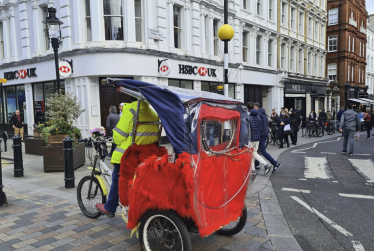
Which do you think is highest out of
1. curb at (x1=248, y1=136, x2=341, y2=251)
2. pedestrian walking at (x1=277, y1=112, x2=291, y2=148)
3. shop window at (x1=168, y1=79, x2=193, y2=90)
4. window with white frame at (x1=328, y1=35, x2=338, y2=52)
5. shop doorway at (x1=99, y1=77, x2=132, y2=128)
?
window with white frame at (x1=328, y1=35, x2=338, y2=52)

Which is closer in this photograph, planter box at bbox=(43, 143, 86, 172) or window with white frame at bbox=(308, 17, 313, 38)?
planter box at bbox=(43, 143, 86, 172)

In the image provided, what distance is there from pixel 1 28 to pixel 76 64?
8.53 m

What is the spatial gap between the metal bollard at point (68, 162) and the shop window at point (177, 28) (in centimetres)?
1048

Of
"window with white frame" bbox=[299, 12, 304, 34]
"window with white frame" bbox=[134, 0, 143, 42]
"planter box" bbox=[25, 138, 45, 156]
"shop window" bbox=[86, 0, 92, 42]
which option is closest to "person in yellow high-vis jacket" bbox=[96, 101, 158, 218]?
"planter box" bbox=[25, 138, 45, 156]

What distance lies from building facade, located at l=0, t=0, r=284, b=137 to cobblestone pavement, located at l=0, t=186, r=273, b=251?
873 cm

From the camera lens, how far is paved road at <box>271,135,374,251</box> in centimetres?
398

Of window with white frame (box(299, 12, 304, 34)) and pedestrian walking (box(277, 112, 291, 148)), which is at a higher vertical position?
window with white frame (box(299, 12, 304, 34))

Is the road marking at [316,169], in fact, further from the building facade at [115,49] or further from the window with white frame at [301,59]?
the window with white frame at [301,59]

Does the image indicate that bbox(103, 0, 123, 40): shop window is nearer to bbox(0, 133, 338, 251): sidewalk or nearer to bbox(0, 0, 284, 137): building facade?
bbox(0, 0, 284, 137): building facade

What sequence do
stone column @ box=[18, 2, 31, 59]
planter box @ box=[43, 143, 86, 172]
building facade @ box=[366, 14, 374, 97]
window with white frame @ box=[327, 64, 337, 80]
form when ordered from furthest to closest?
building facade @ box=[366, 14, 374, 97]
window with white frame @ box=[327, 64, 337, 80]
stone column @ box=[18, 2, 31, 59]
planter box @ box=[43, 143, 86, 172]

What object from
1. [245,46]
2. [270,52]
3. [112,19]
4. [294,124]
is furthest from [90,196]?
[270,52]

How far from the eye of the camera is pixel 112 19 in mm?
13227

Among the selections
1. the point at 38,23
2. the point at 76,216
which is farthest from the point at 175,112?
the point at 38,23

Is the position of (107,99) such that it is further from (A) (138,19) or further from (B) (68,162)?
(B) (68,162)
